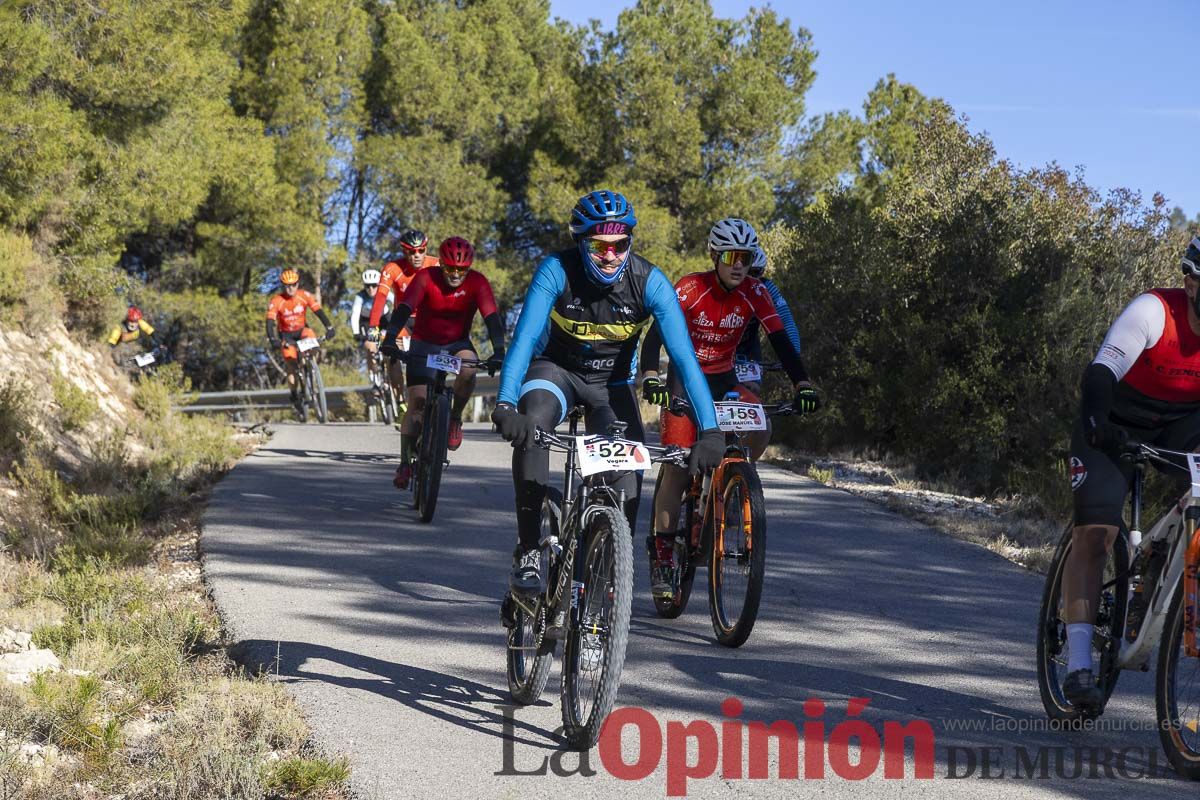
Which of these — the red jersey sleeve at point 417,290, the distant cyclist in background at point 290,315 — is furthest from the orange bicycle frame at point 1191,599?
the distant cyclist in background at point 290,315

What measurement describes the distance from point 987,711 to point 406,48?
31802 mm

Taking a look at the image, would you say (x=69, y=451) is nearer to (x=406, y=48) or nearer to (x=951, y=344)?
(x=951, y=344)

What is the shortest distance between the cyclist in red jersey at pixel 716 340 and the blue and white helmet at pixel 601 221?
4.52ft

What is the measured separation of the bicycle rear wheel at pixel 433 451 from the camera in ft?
34.6

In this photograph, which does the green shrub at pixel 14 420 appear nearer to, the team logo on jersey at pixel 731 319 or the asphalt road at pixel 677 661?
the asphalt road at pixel 677 661

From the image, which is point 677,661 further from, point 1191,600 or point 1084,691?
point 1191,600

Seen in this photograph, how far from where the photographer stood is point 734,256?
25.9 ft

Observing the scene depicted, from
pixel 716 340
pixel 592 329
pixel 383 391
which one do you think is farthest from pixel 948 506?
pixel 383 391

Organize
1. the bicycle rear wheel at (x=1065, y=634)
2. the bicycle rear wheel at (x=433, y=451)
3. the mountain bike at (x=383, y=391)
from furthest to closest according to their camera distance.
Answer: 1. the mountain bike at (x=383, y=391)
2. the bicycle rear wheel at (x=433, y=451)
3. the bicycle rear wheel at (x=1065, y=634)

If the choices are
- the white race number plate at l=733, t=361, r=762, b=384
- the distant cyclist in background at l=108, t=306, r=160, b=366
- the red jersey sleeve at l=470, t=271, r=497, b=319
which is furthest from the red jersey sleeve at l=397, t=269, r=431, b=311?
the distant cyclist in background at l=108, t=306, r=160, b=366

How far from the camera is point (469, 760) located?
510 cm

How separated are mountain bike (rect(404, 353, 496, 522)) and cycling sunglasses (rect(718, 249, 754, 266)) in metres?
2.84

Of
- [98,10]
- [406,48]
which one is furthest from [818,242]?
[406,48]

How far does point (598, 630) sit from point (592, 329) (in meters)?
1.70
